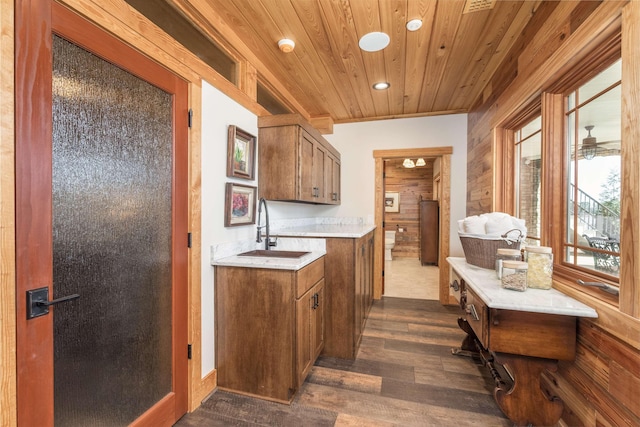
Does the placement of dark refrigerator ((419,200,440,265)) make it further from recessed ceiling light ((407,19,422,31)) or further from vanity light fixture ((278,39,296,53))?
vanity light fixture ((278,39,296,53))

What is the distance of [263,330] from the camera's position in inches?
70.1

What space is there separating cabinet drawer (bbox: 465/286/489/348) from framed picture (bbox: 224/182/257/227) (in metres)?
1.68

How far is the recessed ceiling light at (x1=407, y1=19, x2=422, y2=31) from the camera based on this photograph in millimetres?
1882

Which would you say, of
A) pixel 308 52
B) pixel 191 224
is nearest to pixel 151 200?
pixel 191 224

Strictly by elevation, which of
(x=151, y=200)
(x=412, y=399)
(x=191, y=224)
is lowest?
(x=412, y=399)

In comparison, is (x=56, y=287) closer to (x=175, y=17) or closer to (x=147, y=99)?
(x=147, y=99)

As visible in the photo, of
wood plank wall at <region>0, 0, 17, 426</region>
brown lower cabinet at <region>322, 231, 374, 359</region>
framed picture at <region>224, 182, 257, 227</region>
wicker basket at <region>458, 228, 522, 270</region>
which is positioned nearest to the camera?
wood plank wall at <region>0, 0, 17, 426</region>

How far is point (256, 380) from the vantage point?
70.6 inches

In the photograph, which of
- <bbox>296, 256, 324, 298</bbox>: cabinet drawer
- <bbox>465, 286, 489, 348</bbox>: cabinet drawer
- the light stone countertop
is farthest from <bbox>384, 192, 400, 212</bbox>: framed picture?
<bbox>465, 286, 489, 348</bbox>: cabinet drawer

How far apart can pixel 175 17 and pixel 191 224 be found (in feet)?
4.16

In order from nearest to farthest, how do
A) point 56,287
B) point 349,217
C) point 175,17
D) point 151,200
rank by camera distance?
point 56,287 → point 151,200 → point 175,17 → point 349,217

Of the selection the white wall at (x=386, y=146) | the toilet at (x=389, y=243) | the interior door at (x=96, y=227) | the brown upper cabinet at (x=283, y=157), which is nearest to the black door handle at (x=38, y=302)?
the interior door at (x=96, y=227)

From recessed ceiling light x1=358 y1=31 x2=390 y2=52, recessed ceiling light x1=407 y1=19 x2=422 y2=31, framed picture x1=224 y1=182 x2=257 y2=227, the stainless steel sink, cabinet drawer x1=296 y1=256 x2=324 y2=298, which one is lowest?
cabinet drawer x1=296 y1=256 x2=324 y2=298

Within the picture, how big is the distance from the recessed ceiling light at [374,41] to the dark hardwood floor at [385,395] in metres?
2.58
